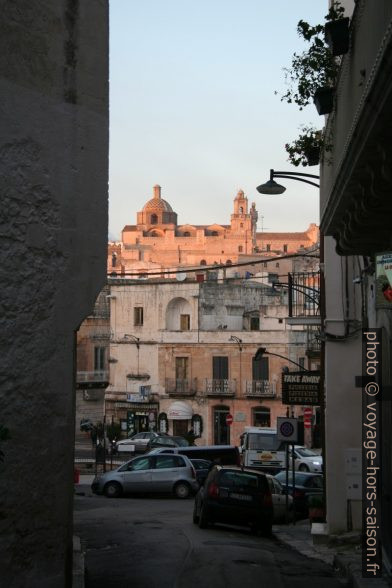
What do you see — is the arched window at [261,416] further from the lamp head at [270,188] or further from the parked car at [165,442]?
the lamp head at [270,188]

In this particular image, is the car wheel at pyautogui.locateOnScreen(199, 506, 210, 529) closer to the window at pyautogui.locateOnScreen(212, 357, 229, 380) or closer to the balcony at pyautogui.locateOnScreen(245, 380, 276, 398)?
the balcony at pyautogui.locateOnScreen(245, 380, 276, 398)

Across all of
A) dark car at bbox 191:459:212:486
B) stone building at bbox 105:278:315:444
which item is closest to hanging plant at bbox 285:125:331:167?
dark car at bbox 191:459:212:486

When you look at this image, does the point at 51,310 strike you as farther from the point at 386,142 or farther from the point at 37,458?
the point at 386,142

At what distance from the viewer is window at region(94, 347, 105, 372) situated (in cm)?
7781

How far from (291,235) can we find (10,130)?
594 feet

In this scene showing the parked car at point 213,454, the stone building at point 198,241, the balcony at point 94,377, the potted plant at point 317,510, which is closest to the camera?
the potted plant at point 317,510

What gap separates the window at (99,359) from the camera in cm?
7781

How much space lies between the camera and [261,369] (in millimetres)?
63250

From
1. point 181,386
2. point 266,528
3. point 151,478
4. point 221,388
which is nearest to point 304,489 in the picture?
point 151,478

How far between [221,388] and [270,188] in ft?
138

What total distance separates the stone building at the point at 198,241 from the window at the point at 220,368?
94.3 metres

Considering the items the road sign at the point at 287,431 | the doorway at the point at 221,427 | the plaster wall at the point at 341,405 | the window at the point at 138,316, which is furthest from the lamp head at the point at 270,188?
the window at the point at 138,316

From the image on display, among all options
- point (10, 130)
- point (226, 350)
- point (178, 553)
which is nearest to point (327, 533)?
point (178, 553)

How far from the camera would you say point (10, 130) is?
880 centimetres
